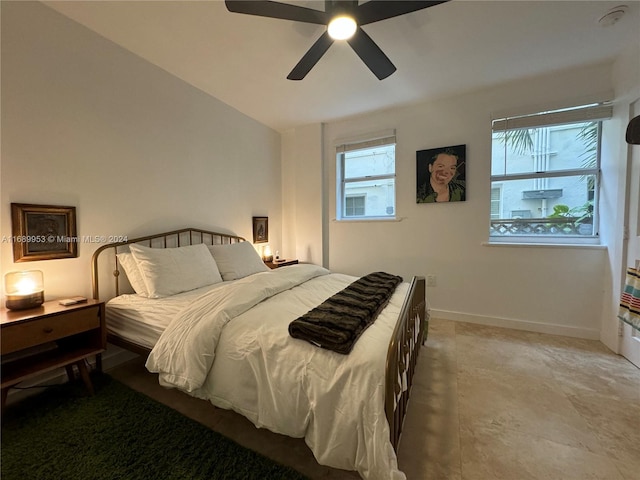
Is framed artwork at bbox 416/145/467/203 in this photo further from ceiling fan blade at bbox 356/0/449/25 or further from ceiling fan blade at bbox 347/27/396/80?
ceiling fan blade at bbox 356/0/449/25

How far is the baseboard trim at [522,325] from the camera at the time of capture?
8.64 ft

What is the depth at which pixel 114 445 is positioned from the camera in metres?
1.39

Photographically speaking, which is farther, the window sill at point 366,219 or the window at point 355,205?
the window at point 355,205

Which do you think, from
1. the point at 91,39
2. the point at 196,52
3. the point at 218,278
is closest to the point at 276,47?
the point at 196,52

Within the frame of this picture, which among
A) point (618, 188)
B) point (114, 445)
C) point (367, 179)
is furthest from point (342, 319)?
point (618, 188)

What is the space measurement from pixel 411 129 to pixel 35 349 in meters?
4.01

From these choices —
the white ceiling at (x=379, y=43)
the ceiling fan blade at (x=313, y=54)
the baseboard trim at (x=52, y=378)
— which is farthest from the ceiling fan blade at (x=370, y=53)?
the baseboard trim at (x=52, y=378)

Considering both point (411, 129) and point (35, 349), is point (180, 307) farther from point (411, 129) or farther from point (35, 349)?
point (411, 129)

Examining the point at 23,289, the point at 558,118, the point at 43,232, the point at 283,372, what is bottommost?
the point at 283,372

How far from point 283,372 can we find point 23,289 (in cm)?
173

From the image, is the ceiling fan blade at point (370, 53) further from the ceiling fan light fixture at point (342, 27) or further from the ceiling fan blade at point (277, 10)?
the ceiling fan blade at point (277, 10)

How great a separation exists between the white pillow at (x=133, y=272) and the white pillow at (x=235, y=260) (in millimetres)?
691

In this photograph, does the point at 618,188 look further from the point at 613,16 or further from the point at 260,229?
the point at 260,229

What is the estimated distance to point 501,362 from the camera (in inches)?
86.8
